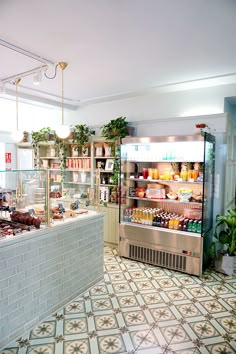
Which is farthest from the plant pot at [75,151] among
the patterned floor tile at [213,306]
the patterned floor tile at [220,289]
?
the patterned floor tile at [213,306]

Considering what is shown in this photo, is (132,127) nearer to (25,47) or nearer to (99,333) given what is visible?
(25,47)

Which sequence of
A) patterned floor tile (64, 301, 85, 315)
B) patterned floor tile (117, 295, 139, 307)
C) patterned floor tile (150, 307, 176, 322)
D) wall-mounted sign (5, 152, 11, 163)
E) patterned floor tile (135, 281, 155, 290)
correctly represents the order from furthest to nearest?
wall-mounted sign (5, 152, 11, 163)
patterned floor tile (135, 281, 155, 290)
patterned floor tile (117, 295, 139, 307)
patterned floor tile (64, 301, 85, 315)
patterned floor tile (150, 307, 176, 322)

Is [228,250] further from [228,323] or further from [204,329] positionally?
[204,329]

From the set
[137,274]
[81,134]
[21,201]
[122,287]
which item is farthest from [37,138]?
[122,287]

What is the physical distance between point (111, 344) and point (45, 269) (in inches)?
39.8

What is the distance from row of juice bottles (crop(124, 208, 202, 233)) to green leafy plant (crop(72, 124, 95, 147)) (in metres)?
1.77

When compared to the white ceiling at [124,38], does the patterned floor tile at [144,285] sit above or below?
below

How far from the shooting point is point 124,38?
106 inches

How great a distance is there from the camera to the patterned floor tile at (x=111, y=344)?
234 cm

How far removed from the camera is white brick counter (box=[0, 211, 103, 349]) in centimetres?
241

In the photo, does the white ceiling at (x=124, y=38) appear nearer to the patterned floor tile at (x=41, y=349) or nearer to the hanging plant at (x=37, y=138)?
the hanging plant at (x=37, y=138)

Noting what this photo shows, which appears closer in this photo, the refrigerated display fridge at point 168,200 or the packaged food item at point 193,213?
the refrigerated display fridge at point 168,200

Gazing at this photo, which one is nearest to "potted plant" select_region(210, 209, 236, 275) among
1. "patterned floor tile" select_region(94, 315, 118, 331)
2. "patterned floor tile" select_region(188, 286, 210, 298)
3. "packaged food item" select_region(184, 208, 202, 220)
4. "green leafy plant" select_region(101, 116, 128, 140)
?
"packaged food item" select_region(184, 208, 202, 220)

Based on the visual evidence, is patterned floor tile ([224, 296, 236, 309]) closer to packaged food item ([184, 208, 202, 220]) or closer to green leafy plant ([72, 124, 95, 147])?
packaged food item ([184, 208, 202, 220])
